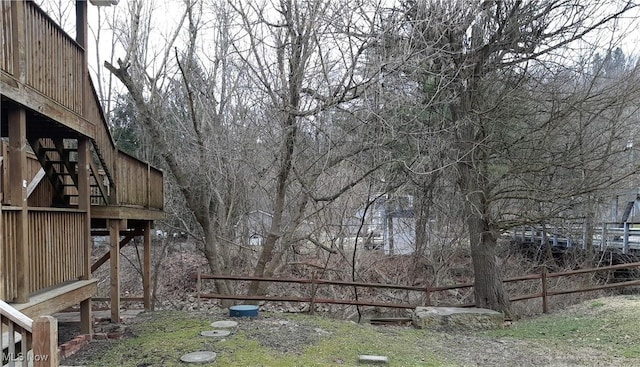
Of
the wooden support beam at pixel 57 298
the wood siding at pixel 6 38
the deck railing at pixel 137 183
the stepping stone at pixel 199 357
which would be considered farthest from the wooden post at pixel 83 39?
the stepping stone at pixel 199 357

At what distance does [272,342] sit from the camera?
6.52 m

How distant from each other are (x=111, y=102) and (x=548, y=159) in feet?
50.4

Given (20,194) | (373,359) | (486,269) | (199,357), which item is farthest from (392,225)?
(20,194)

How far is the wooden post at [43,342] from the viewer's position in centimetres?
298

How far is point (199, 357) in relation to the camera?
5617 millimetres

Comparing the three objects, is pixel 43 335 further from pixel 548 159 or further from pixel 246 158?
pixel 246 158

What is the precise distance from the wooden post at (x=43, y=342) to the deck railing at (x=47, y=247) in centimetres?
195

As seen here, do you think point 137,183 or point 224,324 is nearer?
point 224,324

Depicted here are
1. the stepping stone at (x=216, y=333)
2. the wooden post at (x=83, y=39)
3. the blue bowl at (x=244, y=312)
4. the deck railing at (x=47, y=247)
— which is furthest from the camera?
the blue bowl at (x=244, y=312)

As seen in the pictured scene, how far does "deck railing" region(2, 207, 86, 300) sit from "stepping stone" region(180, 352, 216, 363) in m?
1.85

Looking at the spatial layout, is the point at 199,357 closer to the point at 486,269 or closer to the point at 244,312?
the point at 244,312

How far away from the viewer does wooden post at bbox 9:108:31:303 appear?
4762 mm

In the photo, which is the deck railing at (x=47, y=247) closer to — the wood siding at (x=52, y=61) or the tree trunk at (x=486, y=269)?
the wood siding at (x=52, y=61)

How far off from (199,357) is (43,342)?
112 inches
